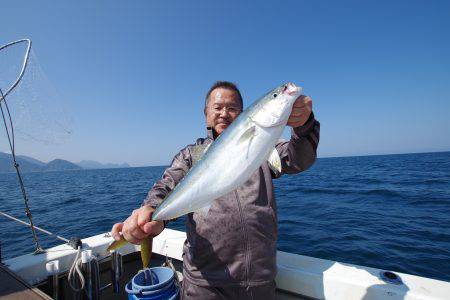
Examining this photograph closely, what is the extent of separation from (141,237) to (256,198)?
1.16m

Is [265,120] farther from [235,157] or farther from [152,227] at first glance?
[152,227]

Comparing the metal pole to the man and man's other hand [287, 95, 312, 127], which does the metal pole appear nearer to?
the man

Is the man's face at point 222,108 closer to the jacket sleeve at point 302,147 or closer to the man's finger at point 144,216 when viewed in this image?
the jacket sleeve at point 302,147

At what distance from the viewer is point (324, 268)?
11.2ft

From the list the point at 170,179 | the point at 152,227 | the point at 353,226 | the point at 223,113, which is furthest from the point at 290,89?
the point at 353,226

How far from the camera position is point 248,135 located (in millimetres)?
1950

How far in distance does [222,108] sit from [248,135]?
124 centimetres

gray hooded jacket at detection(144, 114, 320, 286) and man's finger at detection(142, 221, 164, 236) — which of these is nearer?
man's finger at detection(142, 221, 164, 236)

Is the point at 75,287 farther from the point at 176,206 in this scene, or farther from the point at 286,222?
the point at 286,222

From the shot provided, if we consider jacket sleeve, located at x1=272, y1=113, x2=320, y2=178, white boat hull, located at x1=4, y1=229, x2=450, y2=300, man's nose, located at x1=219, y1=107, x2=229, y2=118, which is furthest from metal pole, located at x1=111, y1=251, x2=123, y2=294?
jacket sleeve, located at x1=272, y1=113, x2=320, y2=178

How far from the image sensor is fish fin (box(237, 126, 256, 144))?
1.94m

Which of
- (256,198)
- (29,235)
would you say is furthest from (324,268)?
(29,235)

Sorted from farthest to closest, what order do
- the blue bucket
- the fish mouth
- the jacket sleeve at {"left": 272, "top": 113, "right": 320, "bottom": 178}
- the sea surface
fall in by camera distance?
the sea surface
the blue bucket
the jacket sleeve at {"left": 272, "top": 113, "right": 320, "bottom": 178}
the fish mouth

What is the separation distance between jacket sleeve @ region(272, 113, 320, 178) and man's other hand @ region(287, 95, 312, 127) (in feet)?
0.40
